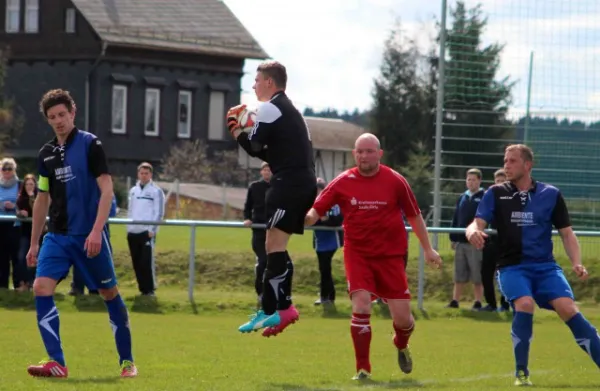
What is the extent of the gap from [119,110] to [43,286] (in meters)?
50.3

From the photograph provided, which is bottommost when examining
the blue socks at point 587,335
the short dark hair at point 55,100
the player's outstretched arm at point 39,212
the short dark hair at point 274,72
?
the blue socks at point 587,335

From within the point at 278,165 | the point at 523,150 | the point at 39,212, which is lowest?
the point at 39,212

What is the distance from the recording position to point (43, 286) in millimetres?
10469

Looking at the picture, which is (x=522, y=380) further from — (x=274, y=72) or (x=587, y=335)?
(x=274, y=72)

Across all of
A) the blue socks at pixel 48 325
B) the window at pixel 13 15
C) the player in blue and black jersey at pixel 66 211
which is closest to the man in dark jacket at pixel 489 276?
the player in blue and black jersey at pixel 66 211

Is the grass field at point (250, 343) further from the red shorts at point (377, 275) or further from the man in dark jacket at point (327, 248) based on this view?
the red shorts at point (377, 275)

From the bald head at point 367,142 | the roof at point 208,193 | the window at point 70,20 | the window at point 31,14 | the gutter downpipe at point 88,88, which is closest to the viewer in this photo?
the bald head at point 367,142

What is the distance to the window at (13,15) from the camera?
6112 centimetres

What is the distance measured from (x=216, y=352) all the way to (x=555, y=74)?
14706 mm

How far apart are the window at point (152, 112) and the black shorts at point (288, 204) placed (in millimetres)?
51375

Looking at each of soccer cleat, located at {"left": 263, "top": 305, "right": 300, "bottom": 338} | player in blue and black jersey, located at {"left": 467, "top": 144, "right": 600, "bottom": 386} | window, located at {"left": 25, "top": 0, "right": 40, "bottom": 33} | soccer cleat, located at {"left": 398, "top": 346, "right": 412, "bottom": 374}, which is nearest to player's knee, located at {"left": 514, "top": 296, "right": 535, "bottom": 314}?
player in blue and black jersey, located at {"left": 467, "top": 144, "right": 600, "bottom": 386}

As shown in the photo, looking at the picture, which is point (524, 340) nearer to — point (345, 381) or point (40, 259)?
point (345, 381)

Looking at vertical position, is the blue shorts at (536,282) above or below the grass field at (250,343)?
above

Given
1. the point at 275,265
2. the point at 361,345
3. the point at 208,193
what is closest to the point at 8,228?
the point at 361,345
